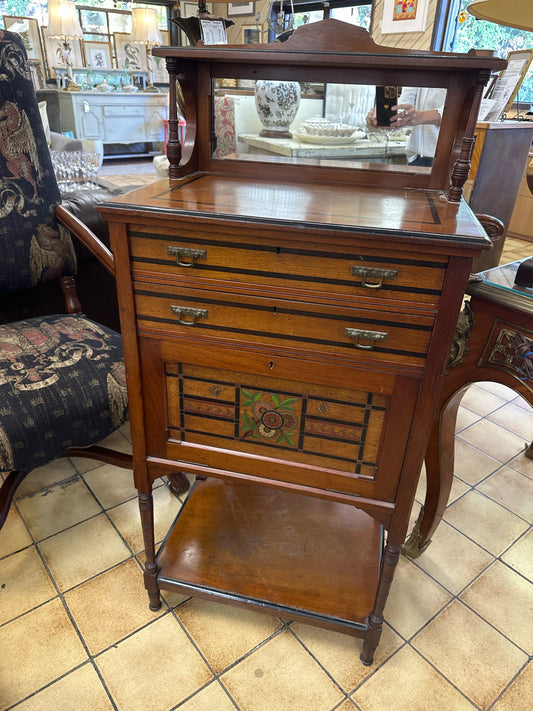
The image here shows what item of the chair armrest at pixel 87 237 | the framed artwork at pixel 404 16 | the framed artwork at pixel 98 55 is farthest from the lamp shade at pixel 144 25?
the chair armrest at pixel 87 237

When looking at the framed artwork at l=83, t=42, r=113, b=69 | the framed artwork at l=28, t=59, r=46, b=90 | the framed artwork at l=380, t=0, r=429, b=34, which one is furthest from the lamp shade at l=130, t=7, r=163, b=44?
the framed artwork at l=380, t=0, r=429, b=34

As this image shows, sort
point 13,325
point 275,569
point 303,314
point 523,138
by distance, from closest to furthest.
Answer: point 303,314 → point 275,569 → point 13,325 → point 523,138

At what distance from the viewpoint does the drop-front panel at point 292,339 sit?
840 millimetres

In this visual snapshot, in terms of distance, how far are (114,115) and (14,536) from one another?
24.8ft

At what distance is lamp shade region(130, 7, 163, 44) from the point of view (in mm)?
6785

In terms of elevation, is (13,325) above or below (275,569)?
above

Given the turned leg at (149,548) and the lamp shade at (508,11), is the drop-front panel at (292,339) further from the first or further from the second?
the lamp shade at (508,11)

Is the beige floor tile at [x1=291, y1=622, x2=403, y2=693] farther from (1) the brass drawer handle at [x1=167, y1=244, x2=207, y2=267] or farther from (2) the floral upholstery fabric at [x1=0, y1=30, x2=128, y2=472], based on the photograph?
(1) the brass drawer handle at [x1=167, y1=244, x2=207, y2=267]

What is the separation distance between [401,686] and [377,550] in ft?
1.06

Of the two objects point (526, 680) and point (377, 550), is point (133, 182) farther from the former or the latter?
point (526, 680)

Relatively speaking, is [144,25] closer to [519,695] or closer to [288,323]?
[288,323]

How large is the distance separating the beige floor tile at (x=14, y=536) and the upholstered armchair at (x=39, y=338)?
153mm

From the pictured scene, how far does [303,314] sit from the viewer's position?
901mm

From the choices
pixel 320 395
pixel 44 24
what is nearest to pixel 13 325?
pixel 320 395
